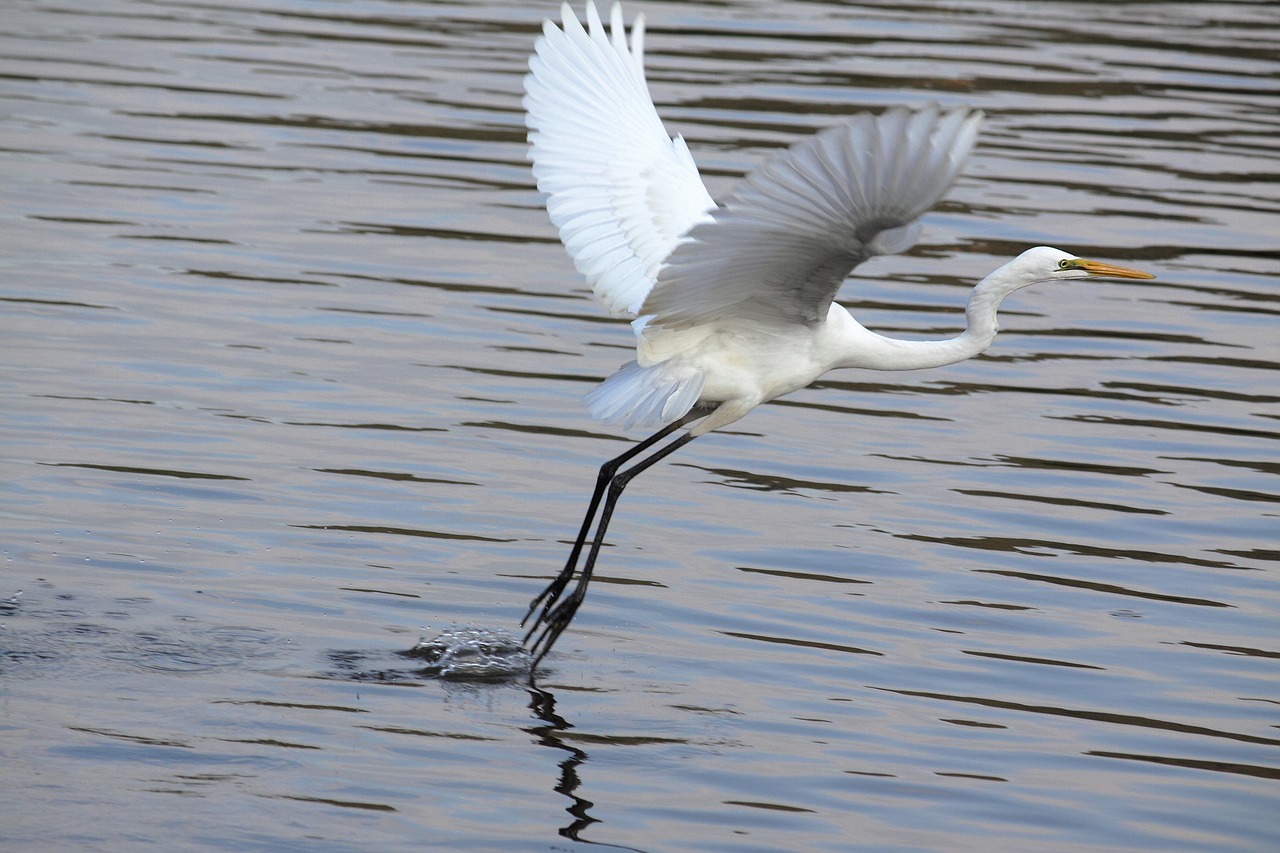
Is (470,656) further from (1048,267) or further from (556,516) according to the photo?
(1048,267)

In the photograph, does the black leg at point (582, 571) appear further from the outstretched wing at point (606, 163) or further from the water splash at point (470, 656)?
the outstretched wing at point (606, 163)

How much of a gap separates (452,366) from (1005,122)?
754 centimetres

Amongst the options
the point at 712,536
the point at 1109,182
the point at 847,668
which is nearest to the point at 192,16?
the point at 1109,182

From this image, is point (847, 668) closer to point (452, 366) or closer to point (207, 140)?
point (452, 366)

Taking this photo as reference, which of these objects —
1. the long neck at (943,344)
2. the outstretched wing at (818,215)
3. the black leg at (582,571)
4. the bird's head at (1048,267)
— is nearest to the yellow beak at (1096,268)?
the bird's head at (1048,267)

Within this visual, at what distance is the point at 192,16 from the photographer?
59.6 ft

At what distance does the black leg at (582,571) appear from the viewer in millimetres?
6316

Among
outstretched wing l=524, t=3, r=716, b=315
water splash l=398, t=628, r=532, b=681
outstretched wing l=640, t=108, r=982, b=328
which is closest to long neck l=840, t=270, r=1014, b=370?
outstretched wing l=640, t=108, r=982, b=328

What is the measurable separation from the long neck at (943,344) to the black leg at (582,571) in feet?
2.05

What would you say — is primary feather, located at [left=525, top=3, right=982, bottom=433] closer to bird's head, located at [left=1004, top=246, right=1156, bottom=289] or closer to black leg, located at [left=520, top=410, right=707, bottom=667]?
black leg, located at [left=520, top=410, right=707, bottom=667]

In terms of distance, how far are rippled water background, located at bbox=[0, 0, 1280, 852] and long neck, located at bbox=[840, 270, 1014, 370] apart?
2.61 feet

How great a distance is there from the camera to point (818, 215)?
523cm

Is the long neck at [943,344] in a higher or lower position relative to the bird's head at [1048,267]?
lower

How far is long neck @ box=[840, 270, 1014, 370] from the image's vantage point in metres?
6.73
